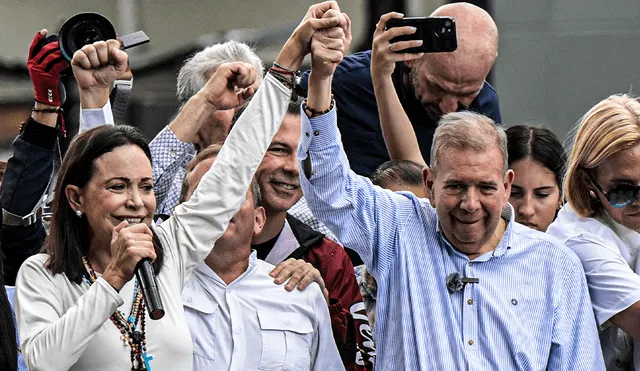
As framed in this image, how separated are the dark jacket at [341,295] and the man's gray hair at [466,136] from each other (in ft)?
1.89

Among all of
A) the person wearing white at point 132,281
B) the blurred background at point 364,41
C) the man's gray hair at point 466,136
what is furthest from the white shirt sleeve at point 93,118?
the blurred background at point 364,41

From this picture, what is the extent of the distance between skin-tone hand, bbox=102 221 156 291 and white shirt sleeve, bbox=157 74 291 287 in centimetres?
28

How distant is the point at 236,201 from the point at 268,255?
0.62 meters

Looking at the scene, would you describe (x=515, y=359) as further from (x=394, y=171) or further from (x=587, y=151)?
(x=394, y=171)

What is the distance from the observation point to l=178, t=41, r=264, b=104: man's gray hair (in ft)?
18.1

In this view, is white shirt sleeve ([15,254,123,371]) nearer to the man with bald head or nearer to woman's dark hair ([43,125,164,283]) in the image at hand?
woman's dark hair ([43,125,164,283])

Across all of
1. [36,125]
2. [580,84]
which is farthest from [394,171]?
[580,84]

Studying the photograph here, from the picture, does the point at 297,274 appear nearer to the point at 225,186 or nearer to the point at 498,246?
the point at 225,186

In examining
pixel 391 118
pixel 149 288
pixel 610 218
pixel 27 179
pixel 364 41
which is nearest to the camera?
pixel 149 288

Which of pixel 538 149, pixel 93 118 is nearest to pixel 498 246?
pixel 538 149

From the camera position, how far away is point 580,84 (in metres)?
8.46

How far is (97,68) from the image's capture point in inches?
191

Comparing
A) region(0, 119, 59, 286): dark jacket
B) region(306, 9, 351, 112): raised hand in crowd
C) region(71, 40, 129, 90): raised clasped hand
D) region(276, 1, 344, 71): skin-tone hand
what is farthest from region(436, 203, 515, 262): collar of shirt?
region(0, 119, 59, 286): dark jacket

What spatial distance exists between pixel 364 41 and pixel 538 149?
338 centimetres
